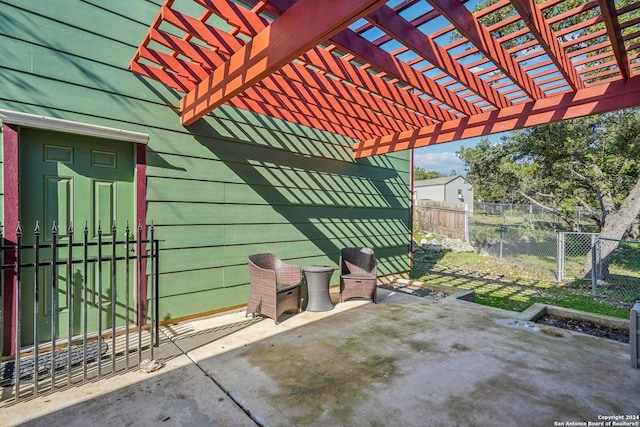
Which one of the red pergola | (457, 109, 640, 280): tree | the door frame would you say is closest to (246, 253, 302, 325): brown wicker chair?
the red pergola

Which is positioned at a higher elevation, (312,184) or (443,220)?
(312,184)

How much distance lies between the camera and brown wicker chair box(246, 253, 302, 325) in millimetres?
3532

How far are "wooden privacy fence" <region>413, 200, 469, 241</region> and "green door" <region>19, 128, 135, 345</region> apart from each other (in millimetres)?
11053

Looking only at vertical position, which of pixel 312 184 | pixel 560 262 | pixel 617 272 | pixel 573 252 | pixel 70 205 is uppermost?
pixel 312 184

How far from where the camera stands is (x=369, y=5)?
65.8 inches

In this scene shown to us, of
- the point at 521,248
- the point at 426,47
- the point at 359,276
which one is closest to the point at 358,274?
the point at 359,276

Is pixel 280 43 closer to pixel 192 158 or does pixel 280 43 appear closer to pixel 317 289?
pixel 192 158

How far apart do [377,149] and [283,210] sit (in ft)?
6.45

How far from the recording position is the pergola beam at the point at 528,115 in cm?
324

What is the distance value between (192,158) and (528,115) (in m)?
4.00

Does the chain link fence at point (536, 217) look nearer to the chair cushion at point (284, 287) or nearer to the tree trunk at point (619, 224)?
the tree trunk at point (619, 224)

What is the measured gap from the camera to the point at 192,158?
364 cm

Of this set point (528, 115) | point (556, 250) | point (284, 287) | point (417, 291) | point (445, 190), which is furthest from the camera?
point (445, 190)

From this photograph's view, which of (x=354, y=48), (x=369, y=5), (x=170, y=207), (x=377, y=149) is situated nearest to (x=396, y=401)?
(x=369, y=5)
